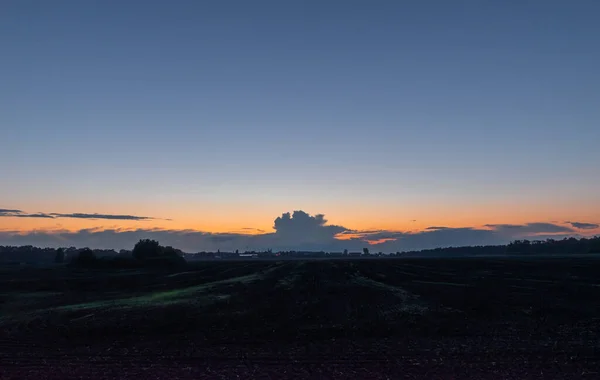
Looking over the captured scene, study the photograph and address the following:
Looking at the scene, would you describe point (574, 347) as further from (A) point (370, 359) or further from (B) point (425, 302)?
(B) point (425, 302)

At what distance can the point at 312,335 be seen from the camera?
75.7ft

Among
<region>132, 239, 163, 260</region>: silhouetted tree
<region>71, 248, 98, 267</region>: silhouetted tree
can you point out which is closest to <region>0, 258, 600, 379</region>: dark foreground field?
<region>71, 248, 98, 267</region>: silhouetted tree

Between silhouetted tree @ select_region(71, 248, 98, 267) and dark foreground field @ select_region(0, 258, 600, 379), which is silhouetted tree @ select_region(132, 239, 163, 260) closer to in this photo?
silhouetted tree @ select_region(71, 248, 98, 267)

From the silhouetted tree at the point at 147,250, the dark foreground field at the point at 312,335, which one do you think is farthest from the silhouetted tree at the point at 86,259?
the dark foreground field at the point at 312,335

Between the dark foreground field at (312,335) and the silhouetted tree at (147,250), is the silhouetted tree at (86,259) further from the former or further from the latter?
the dark foreground field at (312,335)

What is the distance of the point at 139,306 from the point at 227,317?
32.0ft

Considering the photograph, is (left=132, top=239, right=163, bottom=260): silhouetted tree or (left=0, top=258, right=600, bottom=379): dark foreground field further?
(left=132, top=239, right=163, bottom=260): silhouetted tree

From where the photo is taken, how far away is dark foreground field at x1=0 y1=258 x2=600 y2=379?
53.7 feet

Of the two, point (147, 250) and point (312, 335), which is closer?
point (312, 335)

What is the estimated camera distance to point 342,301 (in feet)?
119

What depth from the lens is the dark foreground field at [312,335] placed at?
1638 centimetres

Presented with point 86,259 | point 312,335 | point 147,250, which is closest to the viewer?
point 312,335

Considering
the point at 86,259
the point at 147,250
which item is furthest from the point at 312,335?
the point at 147,250

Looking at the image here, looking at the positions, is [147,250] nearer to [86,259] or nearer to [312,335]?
[86,259]
